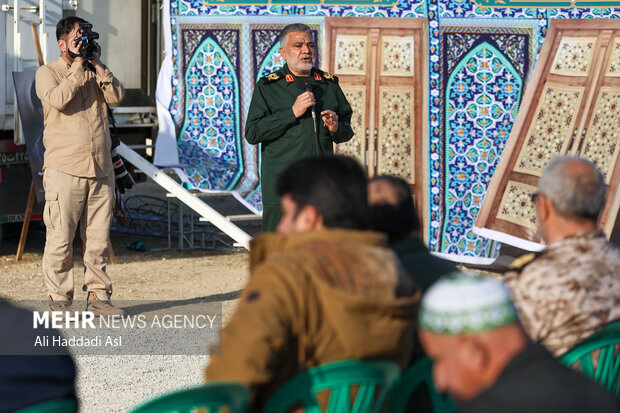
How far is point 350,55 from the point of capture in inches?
302

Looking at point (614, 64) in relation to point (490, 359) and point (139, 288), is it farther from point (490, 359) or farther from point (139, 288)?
point (490, 359)

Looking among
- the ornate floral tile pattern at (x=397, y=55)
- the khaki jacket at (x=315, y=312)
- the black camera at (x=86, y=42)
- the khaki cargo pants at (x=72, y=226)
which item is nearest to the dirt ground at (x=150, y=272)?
the khaki cargo pants at (x=72, y=226)

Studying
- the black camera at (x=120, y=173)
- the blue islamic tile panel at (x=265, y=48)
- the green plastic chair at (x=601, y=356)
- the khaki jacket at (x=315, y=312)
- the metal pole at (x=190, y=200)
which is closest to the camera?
the khaki jacket at (x=315, y=312)

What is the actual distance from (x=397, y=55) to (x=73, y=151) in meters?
2.90

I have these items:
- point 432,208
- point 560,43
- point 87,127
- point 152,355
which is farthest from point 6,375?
point 560,43

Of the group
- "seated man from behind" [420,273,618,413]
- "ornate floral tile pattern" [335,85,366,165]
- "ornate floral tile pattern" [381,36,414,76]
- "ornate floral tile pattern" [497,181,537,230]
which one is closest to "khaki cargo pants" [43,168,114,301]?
"ornate floral tile pattern" [335,85,366,165]

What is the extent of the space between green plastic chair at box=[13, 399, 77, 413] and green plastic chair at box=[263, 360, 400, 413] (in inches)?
17.3

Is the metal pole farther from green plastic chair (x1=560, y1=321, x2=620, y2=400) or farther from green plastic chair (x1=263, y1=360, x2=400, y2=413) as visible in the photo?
green plastic chair (x1=263, y1=360, x2=400, y2=413)

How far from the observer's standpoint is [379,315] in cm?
235

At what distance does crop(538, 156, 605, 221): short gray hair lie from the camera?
2828 mm

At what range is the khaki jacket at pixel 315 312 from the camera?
7.16ft

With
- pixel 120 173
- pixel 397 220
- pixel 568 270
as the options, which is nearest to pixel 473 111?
pixel 120 173

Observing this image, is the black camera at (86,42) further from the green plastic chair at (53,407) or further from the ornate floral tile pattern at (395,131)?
the green plastic chair at (53,407)

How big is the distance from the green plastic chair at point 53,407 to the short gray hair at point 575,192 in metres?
1.51
